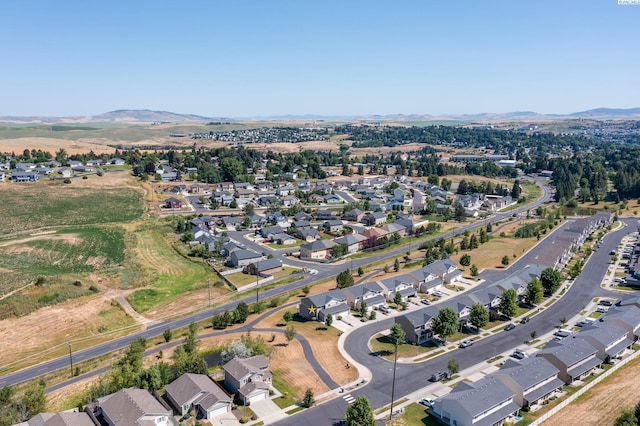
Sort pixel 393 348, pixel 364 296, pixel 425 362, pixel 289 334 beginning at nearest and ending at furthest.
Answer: pixel 425 362, pixel 393 348, pixel 289 334, pixel 364 296

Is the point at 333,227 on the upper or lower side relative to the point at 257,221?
lower

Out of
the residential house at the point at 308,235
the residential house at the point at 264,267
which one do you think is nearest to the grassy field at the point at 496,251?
the residential house at the point at 308,235

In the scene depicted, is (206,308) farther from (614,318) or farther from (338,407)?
(614,318)

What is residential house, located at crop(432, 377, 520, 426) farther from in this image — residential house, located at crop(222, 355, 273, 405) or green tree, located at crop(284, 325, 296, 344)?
green tree, located at crop(284, 325, 296, 344)

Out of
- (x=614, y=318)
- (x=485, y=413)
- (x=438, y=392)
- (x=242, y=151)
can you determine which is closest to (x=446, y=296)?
(x=614, y=318)

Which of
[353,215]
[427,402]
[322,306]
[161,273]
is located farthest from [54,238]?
[427,402]

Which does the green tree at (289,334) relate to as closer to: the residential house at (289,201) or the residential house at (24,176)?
the residential house at (289,201)

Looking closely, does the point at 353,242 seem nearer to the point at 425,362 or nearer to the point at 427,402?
the point at 425,362
